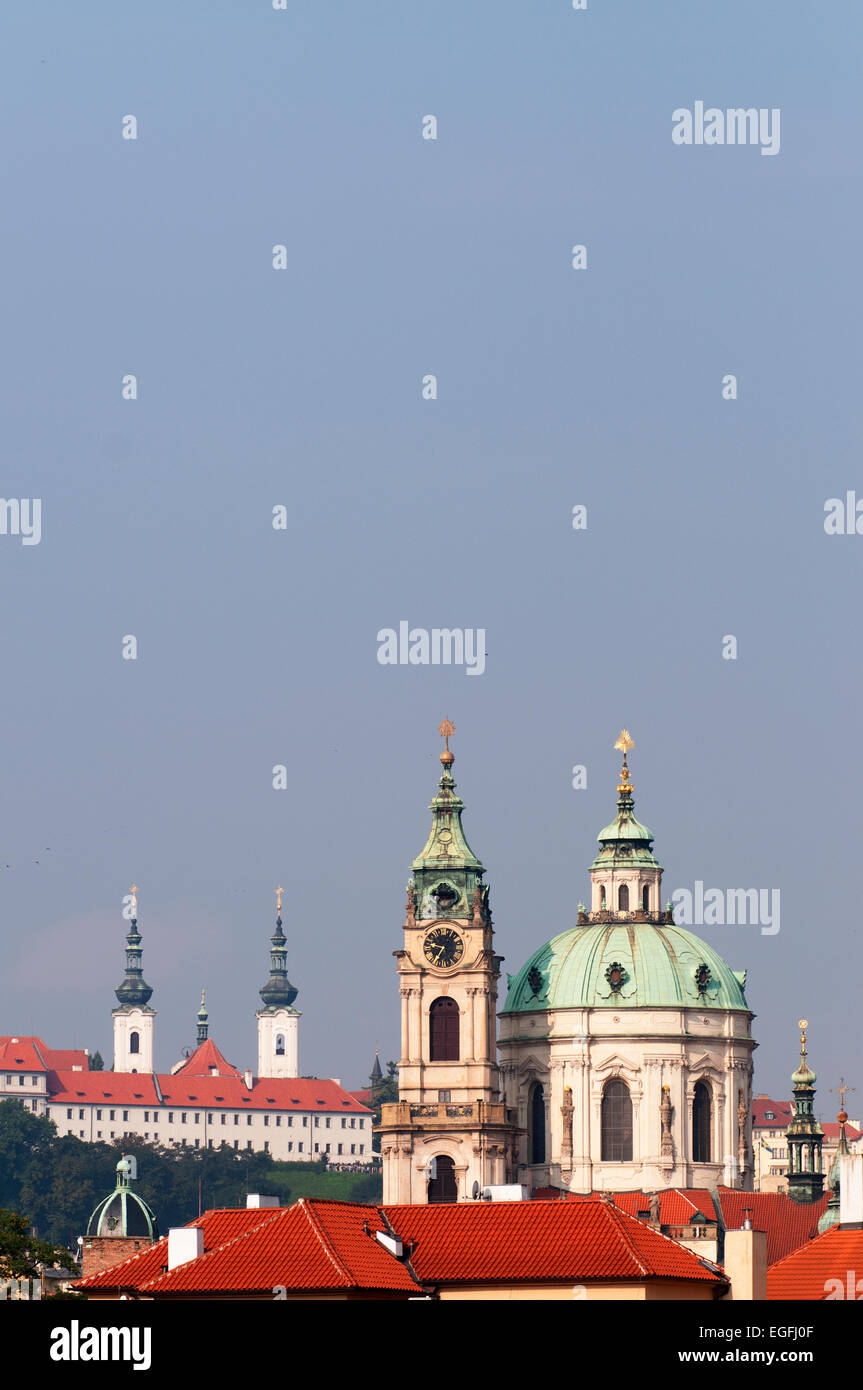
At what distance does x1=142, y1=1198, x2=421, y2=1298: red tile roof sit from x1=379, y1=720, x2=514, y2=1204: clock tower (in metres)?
97.0

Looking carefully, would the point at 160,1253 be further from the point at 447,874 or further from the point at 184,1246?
the point at 447,874

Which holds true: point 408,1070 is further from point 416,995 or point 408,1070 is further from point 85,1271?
point 85,1271

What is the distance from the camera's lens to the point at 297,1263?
5725 cm

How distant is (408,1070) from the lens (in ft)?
535

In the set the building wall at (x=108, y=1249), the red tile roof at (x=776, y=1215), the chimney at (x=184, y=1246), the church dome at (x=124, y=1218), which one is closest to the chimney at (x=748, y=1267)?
the chimney at (x=184, y=1246)

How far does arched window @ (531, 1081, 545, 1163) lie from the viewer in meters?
163

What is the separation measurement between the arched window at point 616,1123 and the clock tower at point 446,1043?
495cm

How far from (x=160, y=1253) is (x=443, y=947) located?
3984 inches

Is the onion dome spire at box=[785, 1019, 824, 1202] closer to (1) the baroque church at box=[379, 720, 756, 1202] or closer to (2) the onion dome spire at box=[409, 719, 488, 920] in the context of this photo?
(1) the baroque church at box=[379, 720, 756, 1202]

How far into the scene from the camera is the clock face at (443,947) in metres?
164

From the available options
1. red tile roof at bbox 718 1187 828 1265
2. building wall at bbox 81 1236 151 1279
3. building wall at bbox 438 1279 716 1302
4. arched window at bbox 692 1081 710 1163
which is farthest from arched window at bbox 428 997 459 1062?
building wall at bbox 438 1279 716 1302
